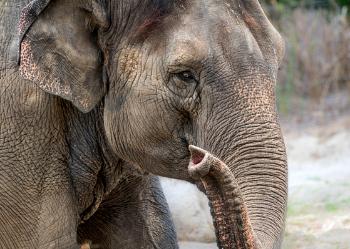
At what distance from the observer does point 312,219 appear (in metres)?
8.83

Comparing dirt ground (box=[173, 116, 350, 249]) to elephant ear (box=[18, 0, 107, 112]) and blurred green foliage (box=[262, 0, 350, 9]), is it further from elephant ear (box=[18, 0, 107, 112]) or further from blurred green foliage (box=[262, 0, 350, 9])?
elephant ear (box=[18, 0, 107, 112])

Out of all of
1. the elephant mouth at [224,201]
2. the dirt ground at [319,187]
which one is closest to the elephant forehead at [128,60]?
the elephant mouth at [224,201]

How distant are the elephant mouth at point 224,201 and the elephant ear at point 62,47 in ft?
3.27

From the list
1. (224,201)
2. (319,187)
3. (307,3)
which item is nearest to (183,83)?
(224,201)

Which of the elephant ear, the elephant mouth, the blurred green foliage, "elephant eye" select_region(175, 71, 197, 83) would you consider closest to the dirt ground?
the blurred green foliage

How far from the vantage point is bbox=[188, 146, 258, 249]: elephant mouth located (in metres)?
3.96

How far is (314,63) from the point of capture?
49.8 ft

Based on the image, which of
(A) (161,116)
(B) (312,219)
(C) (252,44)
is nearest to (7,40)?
(A) (161,116)

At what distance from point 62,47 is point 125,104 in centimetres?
35

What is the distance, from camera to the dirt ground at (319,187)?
7.94 metres

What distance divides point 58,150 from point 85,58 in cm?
44

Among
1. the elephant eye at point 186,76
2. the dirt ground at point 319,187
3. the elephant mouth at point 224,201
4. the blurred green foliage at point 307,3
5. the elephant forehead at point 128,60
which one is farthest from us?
the blurred green foliage at point 307,3

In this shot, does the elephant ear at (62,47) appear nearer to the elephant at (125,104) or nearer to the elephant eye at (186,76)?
the elephant at (125,104)

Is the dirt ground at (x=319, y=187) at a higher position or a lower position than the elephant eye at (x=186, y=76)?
lower
